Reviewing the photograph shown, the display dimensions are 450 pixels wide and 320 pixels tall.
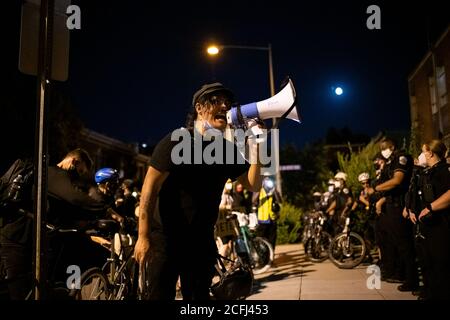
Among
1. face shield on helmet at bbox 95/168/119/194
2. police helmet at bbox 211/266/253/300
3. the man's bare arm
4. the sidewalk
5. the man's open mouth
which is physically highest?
the man's open mouth

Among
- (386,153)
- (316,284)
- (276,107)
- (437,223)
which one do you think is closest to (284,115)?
(276,107)

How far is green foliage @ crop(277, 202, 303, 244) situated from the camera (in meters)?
14.0

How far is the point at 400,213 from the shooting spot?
6484mm

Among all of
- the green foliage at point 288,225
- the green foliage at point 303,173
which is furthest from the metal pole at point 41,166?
the green foliage at point 303,173

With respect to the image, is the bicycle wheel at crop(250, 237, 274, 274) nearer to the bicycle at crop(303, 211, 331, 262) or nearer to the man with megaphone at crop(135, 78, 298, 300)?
the bicycle at crop(303, 211, 331, 262)

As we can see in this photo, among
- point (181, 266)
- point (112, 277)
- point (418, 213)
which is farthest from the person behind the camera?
point (418, 213)

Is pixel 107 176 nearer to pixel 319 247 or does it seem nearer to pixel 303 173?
pixel 319 247

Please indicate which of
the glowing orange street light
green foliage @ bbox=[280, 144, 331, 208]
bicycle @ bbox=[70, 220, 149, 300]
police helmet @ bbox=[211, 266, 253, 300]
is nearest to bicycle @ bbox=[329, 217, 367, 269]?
bicycle @ bbox=[70, 220, 149, 300]

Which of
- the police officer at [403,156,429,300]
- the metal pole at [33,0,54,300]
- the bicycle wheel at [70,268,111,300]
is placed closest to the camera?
the metal pole at [33,0,54,300]

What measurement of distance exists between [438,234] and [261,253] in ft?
14.6

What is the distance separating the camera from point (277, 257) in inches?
434

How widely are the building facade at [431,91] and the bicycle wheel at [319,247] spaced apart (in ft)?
12.7

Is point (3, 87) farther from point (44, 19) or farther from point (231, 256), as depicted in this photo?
point (44, 19)
